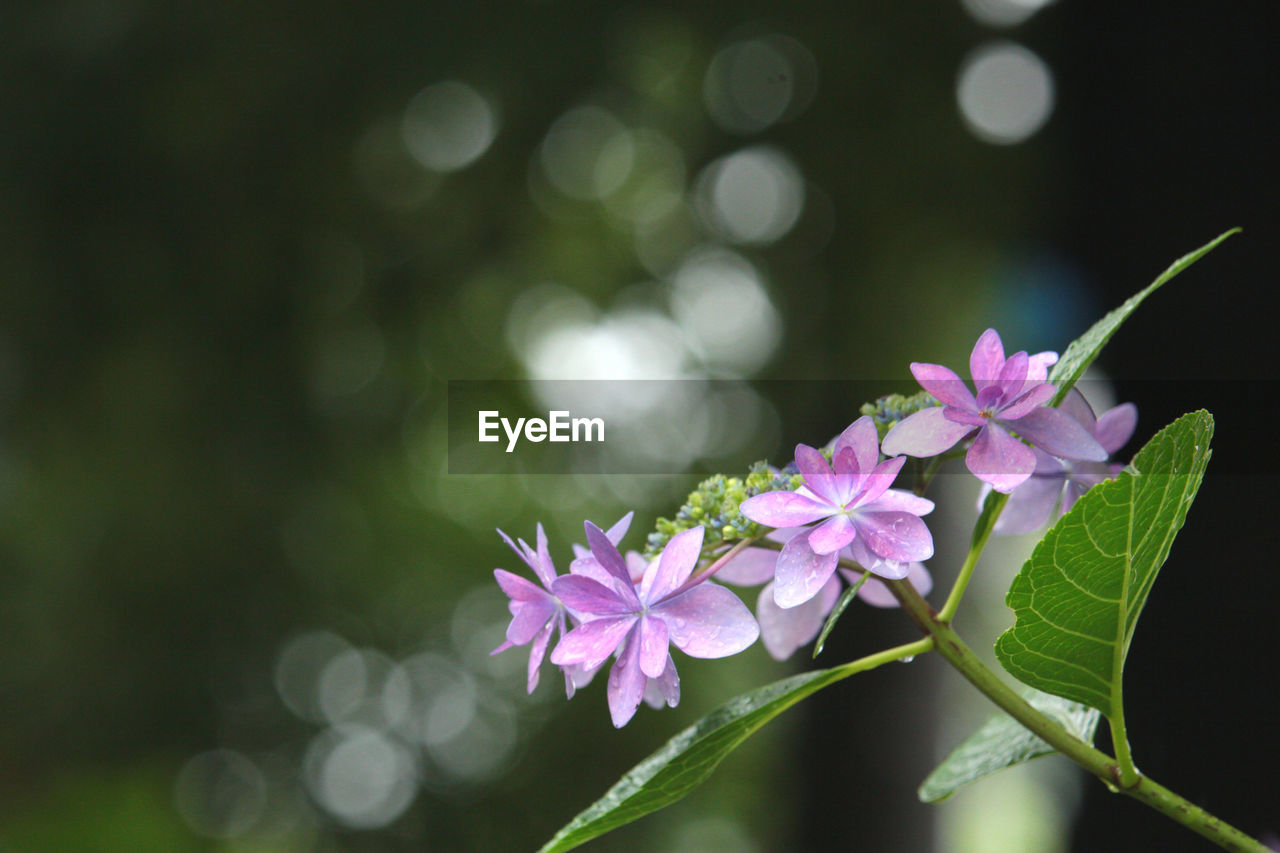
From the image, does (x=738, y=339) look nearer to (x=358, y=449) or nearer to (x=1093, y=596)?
(x=358, y=449)

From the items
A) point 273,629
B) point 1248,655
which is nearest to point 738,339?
point 273,629

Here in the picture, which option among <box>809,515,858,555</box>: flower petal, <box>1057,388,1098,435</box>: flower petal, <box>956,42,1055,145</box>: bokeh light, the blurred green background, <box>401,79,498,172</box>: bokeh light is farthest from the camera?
<box>401,79,498,172</box>: bokeh light

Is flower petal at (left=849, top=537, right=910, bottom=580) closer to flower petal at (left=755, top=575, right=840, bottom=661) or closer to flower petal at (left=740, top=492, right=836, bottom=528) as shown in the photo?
flower petal at (left=740, top=492, right=836, bottom=528)

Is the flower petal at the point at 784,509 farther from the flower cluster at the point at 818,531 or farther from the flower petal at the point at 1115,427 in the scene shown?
the flower petal at the point at 1115,427

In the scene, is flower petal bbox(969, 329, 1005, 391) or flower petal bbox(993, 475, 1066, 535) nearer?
flower petal bbox(969, 329, 1005, 391)

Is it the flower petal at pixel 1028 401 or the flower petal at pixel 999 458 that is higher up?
the flower petal at pixel 1028 401

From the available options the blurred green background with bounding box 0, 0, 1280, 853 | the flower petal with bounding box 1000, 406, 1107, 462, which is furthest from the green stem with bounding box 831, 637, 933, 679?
the blurred green background with bounding box 0, 0, 1280, 853

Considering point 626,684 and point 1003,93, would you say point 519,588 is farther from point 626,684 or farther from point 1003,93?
point 1003,93

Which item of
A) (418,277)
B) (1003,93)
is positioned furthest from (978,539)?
(418,277)

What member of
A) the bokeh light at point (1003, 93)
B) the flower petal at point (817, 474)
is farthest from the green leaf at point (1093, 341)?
the bokeh light at point (1003, 93)
